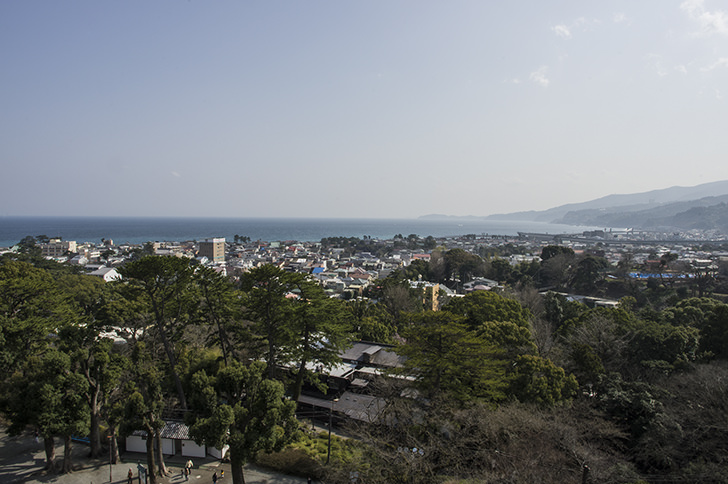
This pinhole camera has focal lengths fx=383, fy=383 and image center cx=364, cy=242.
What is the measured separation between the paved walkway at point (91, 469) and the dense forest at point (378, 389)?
324 millimetres

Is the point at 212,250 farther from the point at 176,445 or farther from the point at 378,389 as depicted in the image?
the point at 378,389

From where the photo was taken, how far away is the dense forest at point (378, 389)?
25.9ft

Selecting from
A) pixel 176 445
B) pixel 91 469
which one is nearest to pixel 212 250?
pixel 176 445

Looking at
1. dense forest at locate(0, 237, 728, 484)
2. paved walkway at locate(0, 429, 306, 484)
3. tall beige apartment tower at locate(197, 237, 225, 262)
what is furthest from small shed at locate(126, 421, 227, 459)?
tall beige apartment tower at locate(197, 237, 225, 262)

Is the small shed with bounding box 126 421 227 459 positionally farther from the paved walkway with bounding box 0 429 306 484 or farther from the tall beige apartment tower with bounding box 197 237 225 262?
the tall beige apartment tower with bounding box 197 237 225 262

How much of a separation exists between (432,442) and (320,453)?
4.12 m

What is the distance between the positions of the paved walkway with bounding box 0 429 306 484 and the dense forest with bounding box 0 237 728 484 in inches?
12.8

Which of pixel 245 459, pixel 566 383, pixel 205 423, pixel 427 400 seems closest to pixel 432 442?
pixel 427 400

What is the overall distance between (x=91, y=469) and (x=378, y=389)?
7.93 meters

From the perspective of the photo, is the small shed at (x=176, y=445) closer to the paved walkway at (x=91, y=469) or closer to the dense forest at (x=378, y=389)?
the paved walkway at (x=91, y=469)

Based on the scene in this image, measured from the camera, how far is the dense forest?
789 cm

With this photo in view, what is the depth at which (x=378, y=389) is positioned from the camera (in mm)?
11977

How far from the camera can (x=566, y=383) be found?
1121cm

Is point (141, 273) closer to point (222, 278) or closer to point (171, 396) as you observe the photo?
point (222, 278)
